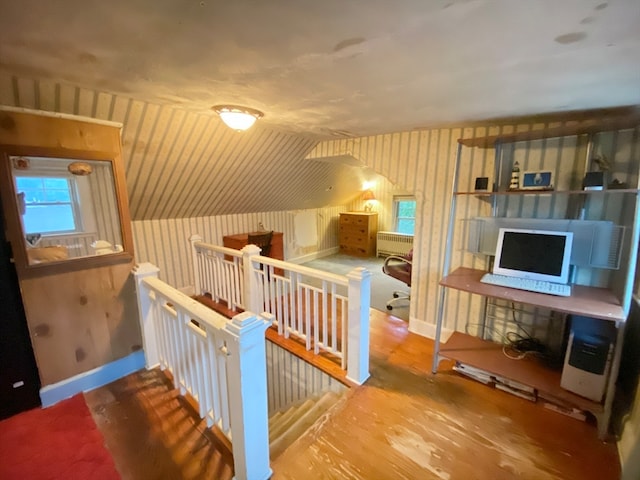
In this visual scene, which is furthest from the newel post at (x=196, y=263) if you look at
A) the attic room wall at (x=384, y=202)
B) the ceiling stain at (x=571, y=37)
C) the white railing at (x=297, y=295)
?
the attic room wall at (x=384, y=202)

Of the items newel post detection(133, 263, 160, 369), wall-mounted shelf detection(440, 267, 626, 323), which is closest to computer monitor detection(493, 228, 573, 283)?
wall-mounted shelf detection(440, 267, 626, 323)

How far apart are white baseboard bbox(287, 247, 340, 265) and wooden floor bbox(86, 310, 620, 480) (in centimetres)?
359

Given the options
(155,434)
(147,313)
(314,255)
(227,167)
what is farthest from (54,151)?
(314,255)

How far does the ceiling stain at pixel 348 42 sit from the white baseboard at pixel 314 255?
178 inches

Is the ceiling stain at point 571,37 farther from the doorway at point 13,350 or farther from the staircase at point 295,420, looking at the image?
the doorway at point 13,350

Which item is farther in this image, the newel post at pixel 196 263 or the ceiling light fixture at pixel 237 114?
the newel post at pixel 196 263

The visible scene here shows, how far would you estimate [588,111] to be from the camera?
71.2 inches

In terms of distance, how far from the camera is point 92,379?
200 cm

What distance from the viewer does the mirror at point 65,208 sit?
1696 millimetres

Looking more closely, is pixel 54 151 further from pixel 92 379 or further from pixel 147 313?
pixel 92 379

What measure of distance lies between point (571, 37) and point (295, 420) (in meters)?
2.65

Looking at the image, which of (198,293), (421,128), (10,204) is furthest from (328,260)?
(10,204)

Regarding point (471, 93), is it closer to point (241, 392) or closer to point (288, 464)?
point (241, 392)

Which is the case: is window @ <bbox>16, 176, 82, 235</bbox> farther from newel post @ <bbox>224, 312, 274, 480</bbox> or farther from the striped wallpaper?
Result: newel post @ <bbox>224, 312, 274, 480</bbox>
